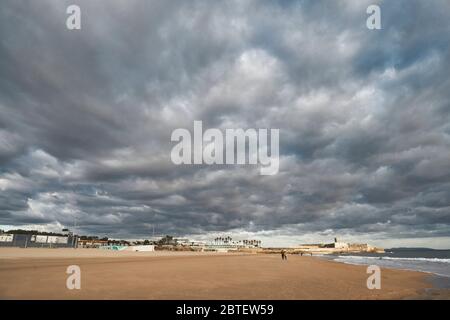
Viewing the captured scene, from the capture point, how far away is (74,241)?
107 meters
